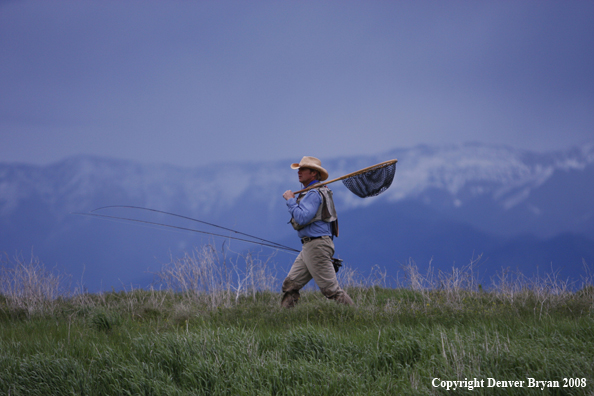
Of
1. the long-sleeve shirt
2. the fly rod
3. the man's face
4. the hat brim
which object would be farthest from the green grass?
the hat brim

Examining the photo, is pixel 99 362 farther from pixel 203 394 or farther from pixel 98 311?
pixel 98 311

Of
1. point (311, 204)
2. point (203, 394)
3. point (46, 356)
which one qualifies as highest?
point (311, 204)

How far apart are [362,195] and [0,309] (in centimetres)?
730

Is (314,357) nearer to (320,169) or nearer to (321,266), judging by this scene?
(321,266)

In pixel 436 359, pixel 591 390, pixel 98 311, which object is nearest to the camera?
pixel 591 390

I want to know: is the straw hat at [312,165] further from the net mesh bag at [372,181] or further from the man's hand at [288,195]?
the man's hand at [288,195]

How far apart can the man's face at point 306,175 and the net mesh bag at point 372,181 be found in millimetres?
523

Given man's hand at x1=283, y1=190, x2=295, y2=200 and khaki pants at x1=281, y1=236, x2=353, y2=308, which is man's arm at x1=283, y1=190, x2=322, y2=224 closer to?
man's hand at x1=283, y1=190, x2=295, y2=200

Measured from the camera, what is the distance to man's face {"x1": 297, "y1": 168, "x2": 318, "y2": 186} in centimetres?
676

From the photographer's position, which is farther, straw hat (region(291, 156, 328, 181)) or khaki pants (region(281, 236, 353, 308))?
straw hat (region(291, 156, 328, 181))

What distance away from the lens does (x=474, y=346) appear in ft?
12.6

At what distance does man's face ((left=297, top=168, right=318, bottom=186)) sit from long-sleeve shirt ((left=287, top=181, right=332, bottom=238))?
0.49 metres

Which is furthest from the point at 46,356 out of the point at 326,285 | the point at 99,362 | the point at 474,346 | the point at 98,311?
the point at 474,346

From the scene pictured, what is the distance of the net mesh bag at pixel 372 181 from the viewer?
21.9 feet
